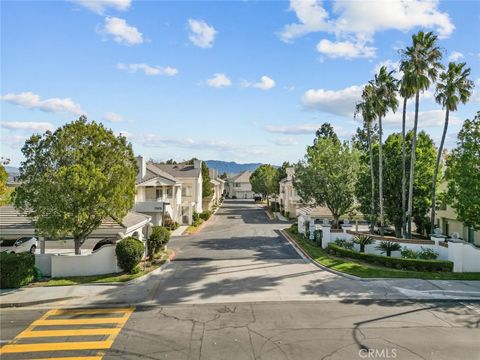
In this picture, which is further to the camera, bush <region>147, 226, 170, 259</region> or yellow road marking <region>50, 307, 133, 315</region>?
bush <region>147, 226, 170, 259</region>

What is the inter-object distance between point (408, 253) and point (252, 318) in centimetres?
1350

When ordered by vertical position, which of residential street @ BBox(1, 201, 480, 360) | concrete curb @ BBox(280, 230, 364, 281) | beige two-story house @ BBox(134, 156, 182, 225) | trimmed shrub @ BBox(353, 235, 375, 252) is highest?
beige two-story house @ BBox(134, 156, 182, 225)

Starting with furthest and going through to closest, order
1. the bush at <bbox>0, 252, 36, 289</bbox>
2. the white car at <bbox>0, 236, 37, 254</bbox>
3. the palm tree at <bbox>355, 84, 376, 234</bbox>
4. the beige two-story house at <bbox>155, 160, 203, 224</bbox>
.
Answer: the beige two-story house at <bbox>155, 160, 203, 224</bbox>
the palm tree at <bbox>355, 84, 376, 234</bbox>
the white car at <bbox>0, 236, 37, 254</bbox>
the bush at <bbox>0, 252, 36, 289</bbox>

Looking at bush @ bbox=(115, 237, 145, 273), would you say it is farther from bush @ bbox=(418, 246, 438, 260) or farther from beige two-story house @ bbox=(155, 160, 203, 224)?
beige two-story house @ bbox=(155, 160, 203, 224)

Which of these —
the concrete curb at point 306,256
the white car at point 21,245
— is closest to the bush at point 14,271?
the white car at point 21,245

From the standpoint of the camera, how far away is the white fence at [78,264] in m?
19.9

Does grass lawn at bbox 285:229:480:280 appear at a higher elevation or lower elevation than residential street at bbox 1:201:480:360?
higher

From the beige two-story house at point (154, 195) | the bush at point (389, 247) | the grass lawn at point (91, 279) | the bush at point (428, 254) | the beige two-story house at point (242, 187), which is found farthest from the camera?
the beige two-story house at point (242, 187)

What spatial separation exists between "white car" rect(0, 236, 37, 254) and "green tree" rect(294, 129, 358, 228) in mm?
Result: 23132

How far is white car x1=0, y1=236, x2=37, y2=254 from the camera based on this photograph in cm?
2716

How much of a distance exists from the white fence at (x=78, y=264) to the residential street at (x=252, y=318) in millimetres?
2245

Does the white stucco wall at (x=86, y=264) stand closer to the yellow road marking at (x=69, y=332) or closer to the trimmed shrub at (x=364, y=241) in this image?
the yellow road marking at (x=69, y=332)

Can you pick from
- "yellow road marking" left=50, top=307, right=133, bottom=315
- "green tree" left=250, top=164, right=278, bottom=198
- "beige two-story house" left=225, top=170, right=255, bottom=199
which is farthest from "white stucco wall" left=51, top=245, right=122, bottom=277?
"beige two-story house" left=225, top=170, right=255, bottom=199

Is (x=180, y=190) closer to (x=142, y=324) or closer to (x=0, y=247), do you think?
(x=0, y=247)
